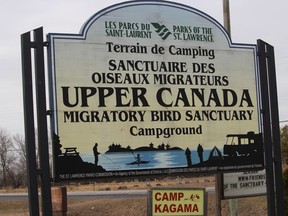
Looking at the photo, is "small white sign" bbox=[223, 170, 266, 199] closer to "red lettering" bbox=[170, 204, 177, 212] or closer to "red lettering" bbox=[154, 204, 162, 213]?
"red lettering" bbox=[170, 204, 177, 212]

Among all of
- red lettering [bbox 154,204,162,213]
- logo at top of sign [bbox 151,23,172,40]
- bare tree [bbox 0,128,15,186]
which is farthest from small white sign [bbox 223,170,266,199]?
bare tree [bbox 0,128,15,186]

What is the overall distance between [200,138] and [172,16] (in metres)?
1.67

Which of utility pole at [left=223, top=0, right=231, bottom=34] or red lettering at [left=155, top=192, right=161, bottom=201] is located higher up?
utility pole at [left=223, top=0, right=231, bottom=34]

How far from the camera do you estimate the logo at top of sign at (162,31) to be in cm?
772

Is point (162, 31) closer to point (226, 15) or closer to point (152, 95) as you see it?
point (152, 95)

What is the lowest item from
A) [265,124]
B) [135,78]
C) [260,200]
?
[260,200]

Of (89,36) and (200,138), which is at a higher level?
(89,36)

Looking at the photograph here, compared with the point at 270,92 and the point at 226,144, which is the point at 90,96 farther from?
the point at 270,92

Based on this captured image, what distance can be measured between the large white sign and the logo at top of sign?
13 mm

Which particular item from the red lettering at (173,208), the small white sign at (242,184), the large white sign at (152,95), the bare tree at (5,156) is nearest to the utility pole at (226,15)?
the small white sign at (242,184)

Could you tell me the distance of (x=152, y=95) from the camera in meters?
7.57

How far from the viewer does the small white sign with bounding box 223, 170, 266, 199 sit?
1166 centimetres

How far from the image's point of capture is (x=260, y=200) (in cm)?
2197

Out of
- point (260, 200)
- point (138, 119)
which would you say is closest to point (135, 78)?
point (138, 119)
